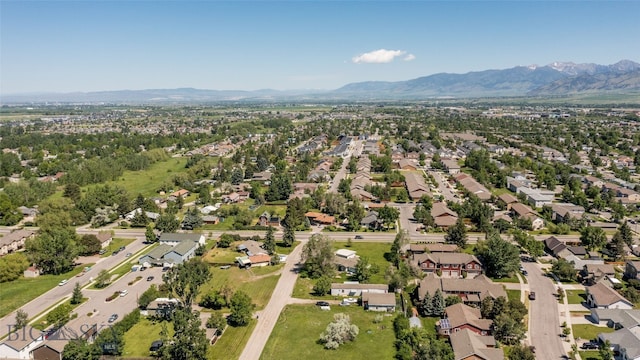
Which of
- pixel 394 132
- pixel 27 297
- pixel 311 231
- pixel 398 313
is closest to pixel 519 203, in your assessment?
pixel 311 231

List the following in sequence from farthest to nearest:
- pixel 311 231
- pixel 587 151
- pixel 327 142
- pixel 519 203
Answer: pixel 327 142, pixel 587 151, pixel 519 203, pixel 311 231

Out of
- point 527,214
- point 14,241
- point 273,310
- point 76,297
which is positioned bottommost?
point 273,310

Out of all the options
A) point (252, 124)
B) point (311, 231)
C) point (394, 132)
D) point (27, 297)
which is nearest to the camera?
point (27, 297)

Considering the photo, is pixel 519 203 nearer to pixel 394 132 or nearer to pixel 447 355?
pixel 447 355

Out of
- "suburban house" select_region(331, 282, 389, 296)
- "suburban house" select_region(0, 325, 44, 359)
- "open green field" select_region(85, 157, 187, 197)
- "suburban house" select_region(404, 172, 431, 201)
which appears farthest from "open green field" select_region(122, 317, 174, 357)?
"suburban house" select_region(404, 172, 431, 201)

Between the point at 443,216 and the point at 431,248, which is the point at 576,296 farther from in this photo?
the point at 443,216

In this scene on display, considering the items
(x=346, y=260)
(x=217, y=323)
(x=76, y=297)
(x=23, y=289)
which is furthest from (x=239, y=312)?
(x=23, y=289)

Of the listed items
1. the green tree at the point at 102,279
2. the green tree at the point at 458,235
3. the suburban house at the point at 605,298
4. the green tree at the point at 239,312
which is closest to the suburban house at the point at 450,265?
the green tree at the point at 458,235

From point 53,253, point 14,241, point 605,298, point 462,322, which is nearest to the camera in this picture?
point 462,322
